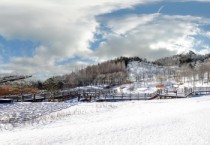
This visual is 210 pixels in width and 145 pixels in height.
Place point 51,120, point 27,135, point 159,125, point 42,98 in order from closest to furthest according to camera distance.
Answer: point 27,135 < point 159,125 < point 51,120 < point 42,98

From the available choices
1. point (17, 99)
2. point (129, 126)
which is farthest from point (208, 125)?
point (17, 99)

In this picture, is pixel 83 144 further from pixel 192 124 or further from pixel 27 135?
pixel 192 124

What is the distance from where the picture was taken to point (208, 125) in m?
25.8

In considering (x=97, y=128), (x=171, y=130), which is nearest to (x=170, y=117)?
(x=171, y=130)

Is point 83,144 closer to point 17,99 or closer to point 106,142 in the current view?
point 106,142

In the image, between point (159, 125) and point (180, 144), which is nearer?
point (180, 144)

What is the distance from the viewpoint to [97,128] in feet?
80.2

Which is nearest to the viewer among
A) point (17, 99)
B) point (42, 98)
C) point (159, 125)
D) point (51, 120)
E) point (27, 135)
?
point (27, 135)

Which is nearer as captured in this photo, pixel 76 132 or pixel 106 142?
pixel 106 142

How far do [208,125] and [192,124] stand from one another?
1065 millimetres

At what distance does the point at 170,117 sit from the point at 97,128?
681 cm

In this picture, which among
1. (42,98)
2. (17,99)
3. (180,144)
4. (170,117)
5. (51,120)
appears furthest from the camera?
(42,98)

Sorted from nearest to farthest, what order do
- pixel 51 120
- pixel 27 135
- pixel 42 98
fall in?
pixel 27 135 → pixel 51 120 → pixel 42 98

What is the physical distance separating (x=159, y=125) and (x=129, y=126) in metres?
2.15
